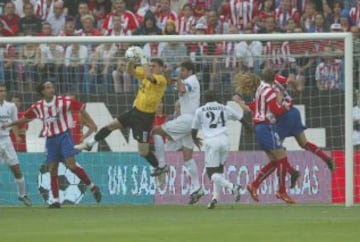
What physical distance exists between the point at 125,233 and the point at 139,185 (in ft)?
23.2

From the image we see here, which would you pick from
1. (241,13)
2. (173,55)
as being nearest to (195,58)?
(173,55)

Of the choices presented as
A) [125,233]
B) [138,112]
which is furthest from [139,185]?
[125,233]

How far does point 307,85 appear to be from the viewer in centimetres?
2059

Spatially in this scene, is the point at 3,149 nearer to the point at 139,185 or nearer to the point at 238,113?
the point at 139,185

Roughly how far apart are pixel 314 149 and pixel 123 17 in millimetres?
6957

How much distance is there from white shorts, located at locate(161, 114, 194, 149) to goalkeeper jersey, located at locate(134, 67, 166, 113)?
1.85ft

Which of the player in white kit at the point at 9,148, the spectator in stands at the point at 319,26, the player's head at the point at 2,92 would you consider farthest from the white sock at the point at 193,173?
the spectator in stands at the point at 319,26

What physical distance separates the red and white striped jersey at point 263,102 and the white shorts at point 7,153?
412 cm

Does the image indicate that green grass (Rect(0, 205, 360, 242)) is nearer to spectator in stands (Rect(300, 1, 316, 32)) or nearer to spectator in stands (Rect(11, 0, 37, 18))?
spectator in stands (Rect(300, 1, 316, 32))

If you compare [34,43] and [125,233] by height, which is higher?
[34,43]

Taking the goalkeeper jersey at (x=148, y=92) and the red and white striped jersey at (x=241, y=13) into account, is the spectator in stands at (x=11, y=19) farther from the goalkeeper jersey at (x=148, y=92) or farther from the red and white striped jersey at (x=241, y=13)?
the goalkeeper jersey at (x=148, y=92)

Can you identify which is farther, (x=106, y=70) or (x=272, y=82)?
(x=106, y=70)

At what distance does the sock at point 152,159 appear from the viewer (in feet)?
66.1

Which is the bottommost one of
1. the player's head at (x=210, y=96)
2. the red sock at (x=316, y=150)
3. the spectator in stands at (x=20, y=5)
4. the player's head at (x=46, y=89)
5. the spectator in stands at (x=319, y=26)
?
the red sock at (x=316, y=150)
